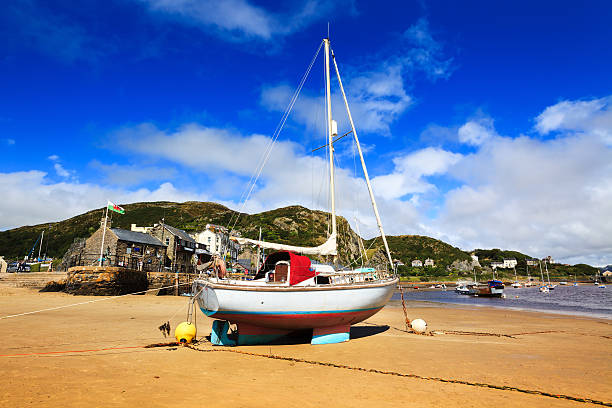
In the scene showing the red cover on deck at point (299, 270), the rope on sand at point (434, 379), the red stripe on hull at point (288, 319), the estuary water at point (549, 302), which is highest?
the red cover on deck at point (299, 270)

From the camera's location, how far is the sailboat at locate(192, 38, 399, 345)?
10.3 metres

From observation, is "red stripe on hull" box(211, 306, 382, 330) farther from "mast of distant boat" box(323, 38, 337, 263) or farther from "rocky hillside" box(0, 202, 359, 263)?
"rocky hillside" box(0, 202, 359, 263)

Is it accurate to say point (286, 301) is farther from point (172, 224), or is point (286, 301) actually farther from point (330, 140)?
point (172, 224)

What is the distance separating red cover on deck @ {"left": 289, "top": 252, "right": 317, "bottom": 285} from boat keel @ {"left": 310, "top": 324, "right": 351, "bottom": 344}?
2.13 metres

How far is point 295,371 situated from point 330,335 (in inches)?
163

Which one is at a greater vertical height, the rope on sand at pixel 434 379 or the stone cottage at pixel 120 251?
the stone cottage at pixel 120 251

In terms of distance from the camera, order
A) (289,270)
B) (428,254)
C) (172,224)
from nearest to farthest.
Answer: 1. (289,270)
2. (172,224)
3. (428,254)

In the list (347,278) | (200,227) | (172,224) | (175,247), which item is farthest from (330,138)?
(172,224)

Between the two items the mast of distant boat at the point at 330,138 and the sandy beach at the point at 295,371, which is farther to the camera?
the mast of distant boat at the point at 330,138

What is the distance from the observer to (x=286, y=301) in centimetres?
1049

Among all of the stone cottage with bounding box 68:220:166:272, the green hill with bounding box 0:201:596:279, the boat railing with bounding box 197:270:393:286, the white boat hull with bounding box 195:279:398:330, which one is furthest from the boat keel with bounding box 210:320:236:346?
the green hill with bounding box 0:201:596:279

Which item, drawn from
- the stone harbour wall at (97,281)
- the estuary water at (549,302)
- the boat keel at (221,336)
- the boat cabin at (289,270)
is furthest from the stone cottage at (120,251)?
the estuary water at (549,302)

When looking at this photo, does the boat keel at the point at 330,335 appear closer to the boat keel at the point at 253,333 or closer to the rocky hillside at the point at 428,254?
the boat keel at the point at 253,333

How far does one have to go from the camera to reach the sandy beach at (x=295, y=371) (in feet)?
19.5
